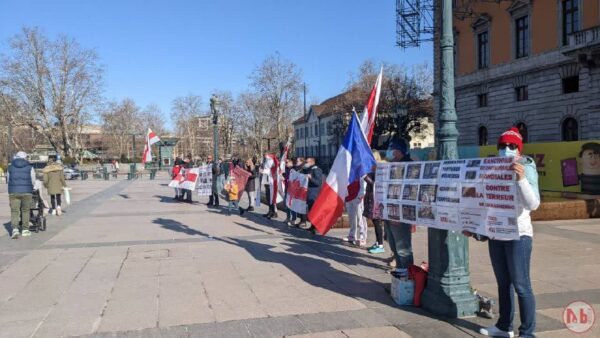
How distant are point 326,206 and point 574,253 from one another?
494cm

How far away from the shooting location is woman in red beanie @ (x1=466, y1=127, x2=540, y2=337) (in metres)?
4.18

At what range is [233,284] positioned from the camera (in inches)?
268

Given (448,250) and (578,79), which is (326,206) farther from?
(578,79)

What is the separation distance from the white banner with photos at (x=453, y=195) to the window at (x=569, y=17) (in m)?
33.1

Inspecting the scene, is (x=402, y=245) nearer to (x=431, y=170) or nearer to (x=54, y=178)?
(x=431, y=170)

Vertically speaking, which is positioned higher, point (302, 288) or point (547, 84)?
point (547, 84)

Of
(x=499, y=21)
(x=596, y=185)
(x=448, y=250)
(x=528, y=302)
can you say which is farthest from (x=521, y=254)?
(x=499, y=21)

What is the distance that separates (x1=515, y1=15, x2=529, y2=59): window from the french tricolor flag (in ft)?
118

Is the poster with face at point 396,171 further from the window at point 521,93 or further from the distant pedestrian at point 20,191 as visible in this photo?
the window at point 521,93

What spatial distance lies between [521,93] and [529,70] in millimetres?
2079

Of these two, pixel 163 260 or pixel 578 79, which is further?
pixel 578 79

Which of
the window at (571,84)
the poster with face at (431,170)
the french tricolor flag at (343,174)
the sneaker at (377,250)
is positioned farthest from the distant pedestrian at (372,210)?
the window at (571,84)

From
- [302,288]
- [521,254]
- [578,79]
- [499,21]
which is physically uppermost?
[499,21]

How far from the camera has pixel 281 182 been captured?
1420 cm
